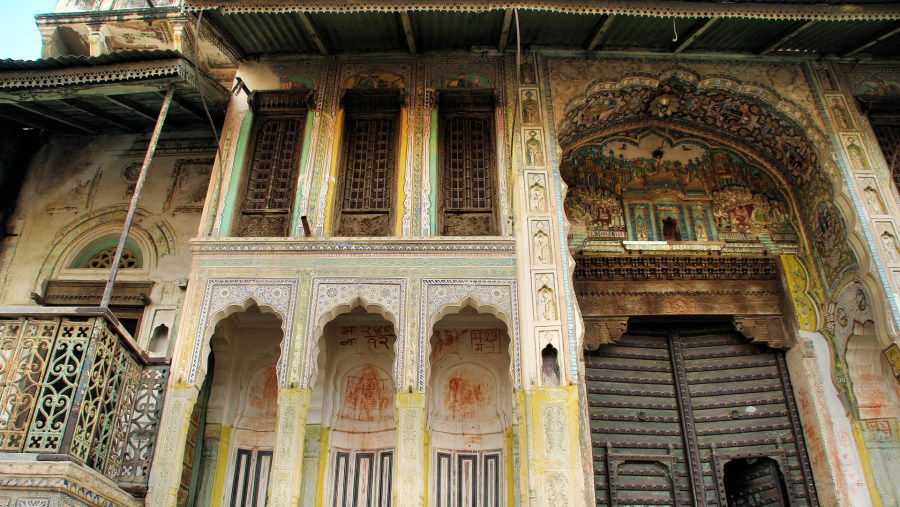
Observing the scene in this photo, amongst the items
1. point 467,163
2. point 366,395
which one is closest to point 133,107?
point 467,163

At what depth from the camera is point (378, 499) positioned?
779 centimetres

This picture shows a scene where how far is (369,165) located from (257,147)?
145 cm

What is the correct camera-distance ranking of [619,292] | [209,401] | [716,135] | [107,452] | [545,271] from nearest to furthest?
[107,452] → [545,271] → [209,401] → [619,292] → [716,135]

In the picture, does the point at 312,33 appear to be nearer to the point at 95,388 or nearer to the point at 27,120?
the point at 27,120

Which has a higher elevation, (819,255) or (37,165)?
(37,165)

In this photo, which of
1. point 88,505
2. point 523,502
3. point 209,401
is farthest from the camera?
point 209,401

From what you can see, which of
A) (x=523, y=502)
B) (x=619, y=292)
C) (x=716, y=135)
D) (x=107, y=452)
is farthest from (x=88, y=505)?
(x=716, y=135)

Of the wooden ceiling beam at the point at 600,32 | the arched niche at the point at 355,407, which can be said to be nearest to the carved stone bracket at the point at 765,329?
the wooden ceiling beam at the point at 600,32

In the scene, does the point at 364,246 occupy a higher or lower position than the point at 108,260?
lower

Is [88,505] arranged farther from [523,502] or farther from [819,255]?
[819,255]

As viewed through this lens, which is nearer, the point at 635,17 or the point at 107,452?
the point at 107,452

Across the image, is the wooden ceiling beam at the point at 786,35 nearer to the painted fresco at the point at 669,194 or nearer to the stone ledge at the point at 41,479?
the painted fresco at the point at 669,194

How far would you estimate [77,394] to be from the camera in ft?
19.6

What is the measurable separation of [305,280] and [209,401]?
196 cm
